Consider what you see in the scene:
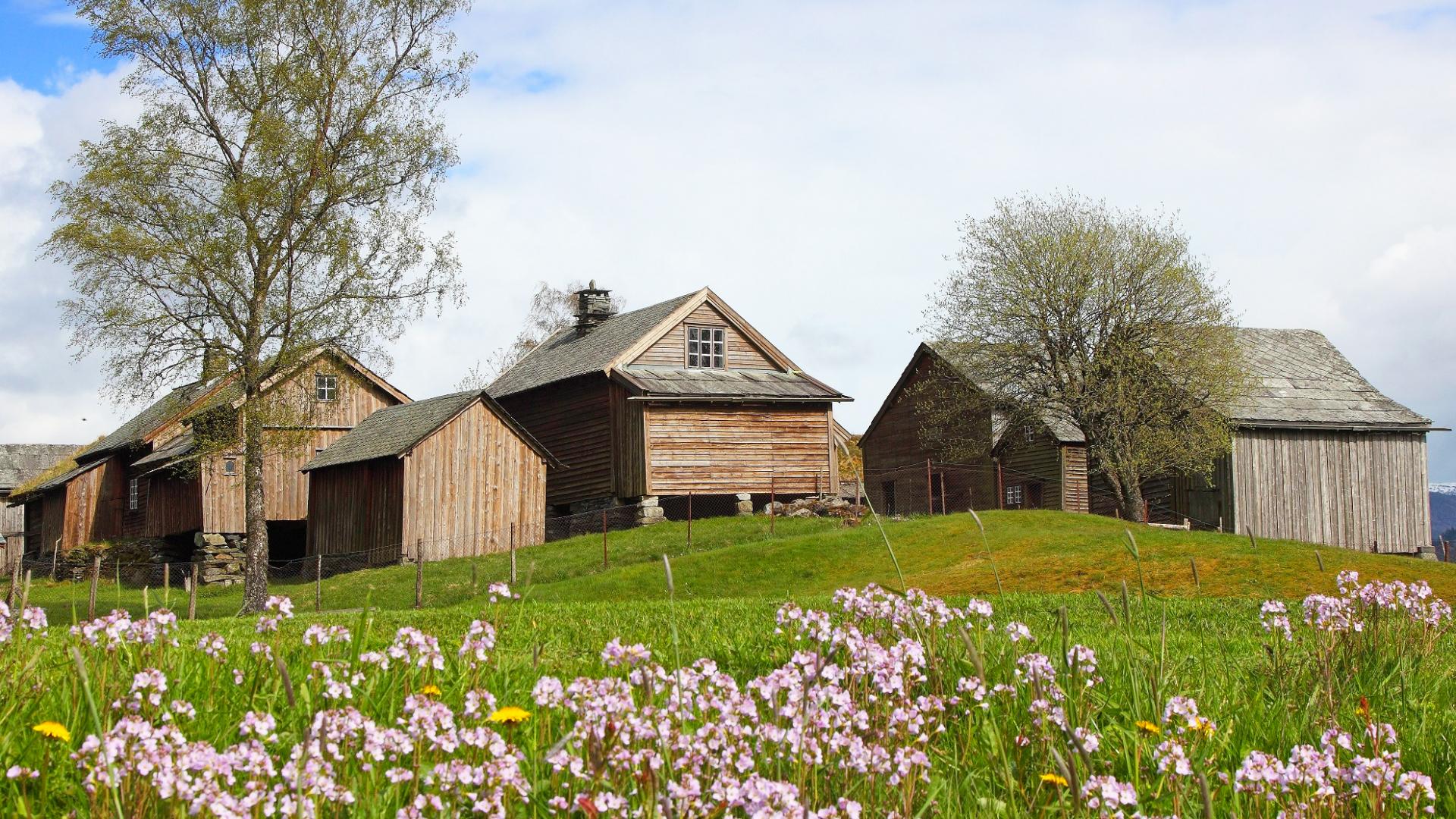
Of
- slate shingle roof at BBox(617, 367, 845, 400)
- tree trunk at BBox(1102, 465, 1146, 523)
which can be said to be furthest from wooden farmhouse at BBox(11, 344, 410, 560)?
tree trunk at BBox(1102, 465, 1146, 523)

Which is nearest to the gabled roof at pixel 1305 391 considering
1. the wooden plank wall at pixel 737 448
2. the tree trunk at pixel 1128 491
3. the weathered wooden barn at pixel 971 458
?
the tree trunk at pixel 1128 491

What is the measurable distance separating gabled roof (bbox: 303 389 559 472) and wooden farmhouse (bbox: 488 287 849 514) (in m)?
2.57

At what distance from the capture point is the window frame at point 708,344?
150 ft

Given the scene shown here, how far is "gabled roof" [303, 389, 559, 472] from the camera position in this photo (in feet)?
133

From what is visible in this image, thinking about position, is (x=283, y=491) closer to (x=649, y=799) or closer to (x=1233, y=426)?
(x=1233, y=426)

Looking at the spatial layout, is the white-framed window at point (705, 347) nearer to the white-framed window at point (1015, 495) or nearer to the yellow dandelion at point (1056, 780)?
the white-framed window at point (1015, 495)

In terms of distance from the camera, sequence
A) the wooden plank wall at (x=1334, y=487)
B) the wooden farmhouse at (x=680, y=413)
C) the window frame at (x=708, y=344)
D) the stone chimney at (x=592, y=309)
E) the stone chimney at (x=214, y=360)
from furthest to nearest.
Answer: the stone chimney at (x=592, y=309) < the window frame at (x=708, y=344) < the wooden plank wall at (x=1334, y=487) < the wooden farmhouse at (x=680, y=413) < the stone chimney at (x=214, y=360)

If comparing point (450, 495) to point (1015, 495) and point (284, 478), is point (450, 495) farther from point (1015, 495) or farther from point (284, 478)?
point (1015, 495)

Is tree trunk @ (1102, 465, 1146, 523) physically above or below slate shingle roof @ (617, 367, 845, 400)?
below

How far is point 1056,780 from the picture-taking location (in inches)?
174

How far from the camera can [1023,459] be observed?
47.4 m

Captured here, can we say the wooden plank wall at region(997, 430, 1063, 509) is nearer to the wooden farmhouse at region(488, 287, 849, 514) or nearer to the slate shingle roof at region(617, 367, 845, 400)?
the wooden farmhouse at region(488, 287, 849, 514)

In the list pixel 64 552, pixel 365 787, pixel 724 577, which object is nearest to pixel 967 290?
pixel 724 577

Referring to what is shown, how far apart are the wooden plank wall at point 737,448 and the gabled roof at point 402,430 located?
3.94m
